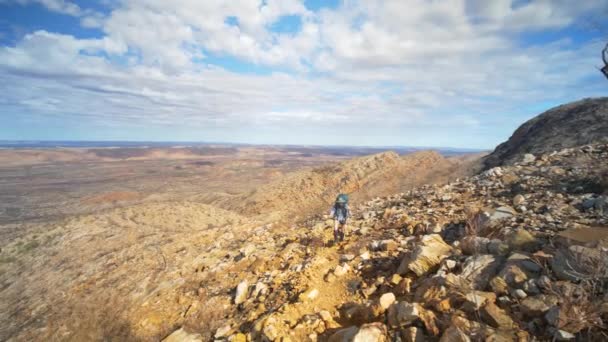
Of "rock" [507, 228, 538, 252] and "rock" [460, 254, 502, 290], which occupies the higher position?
"rock" [507, 228, 538, 252]

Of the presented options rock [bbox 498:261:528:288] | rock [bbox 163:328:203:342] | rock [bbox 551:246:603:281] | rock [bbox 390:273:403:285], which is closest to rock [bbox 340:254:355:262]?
rock [bbox 390:273:403:285]

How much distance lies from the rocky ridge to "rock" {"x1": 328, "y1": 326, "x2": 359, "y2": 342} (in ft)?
0.07

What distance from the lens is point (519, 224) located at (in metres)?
5.14

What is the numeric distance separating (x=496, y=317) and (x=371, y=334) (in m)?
1.32

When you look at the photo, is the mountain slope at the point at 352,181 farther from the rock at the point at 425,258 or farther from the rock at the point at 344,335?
the rock at the point at 344,335

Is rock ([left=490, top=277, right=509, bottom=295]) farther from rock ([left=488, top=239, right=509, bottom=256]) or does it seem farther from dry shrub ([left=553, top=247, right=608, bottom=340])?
rock ([left=488, top=239, right=509, bottom=256])

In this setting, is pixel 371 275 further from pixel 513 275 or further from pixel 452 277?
pixel 513 275

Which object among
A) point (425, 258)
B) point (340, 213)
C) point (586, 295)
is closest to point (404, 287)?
point (425, 258)

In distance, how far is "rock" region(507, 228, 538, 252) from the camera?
13.4 ft

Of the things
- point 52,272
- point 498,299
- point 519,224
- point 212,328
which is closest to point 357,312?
point 498,299

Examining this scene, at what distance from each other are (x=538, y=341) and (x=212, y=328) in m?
4.46

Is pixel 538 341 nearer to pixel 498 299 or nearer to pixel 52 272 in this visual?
pixel 498 299

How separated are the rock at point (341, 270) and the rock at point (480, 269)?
199cm

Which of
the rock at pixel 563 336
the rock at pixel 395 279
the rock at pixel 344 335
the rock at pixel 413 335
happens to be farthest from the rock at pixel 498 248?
the rock at pixel 344 335
